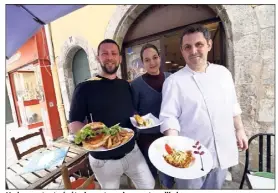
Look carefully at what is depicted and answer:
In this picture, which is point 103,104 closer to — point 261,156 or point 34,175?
point 34,175

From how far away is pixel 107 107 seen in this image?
116 centimetres

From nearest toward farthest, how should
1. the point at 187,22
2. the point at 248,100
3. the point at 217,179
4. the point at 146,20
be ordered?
1. the point at 217,179
2. the point at 248,100
3. the point at 187,22
4. the point at 146,20

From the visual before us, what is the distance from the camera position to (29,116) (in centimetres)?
155

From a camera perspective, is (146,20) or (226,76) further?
(146,20)

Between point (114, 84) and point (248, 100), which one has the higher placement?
point (114, 84)

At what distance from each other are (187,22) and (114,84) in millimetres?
937

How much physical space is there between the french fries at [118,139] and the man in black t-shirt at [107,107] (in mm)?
93

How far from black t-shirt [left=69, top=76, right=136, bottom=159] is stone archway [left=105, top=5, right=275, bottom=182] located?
68 cm

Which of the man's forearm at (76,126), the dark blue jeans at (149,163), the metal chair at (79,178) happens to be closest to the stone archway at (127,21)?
the man's forearm at (76,126)

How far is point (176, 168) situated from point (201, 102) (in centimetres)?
50

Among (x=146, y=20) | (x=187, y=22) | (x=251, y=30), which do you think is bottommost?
(x=251, y=30)

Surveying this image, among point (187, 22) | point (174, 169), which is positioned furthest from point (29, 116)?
point (187, 22)

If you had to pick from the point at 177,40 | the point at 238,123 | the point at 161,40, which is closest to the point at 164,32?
the point at 161,40

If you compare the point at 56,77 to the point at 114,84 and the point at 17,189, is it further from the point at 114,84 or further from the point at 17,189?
the point at 17,189
